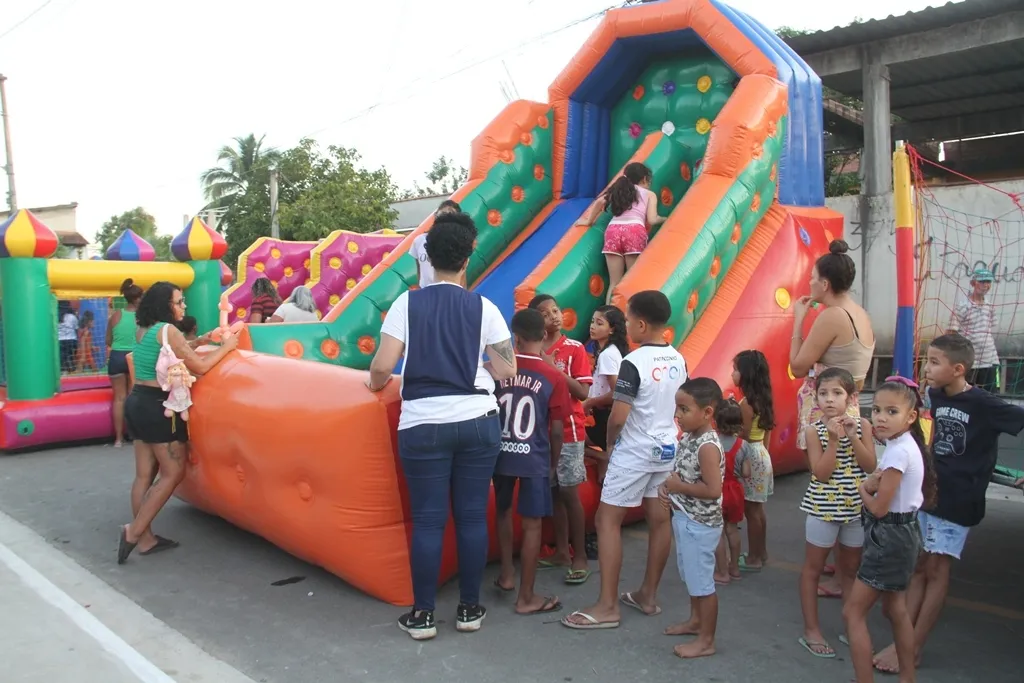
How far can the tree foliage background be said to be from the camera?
864 inches

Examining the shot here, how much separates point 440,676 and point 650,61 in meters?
5.67

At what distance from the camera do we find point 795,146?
6.68 meters

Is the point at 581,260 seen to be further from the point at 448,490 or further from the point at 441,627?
the point at 441,627

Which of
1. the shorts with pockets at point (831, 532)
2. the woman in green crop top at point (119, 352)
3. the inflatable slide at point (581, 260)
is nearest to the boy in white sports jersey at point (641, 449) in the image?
the shorts with pockets at point (831, 532)

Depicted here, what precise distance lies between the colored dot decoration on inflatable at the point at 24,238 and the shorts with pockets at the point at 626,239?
5.01m

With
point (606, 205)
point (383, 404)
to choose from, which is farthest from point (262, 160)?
point (383, 404)

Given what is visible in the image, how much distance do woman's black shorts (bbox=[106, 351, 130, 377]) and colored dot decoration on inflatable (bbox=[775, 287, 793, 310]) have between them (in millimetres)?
5758

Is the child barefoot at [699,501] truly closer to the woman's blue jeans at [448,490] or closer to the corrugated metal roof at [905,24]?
the woman's blue jeans at [448,490]

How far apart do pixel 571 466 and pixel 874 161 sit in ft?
28.5

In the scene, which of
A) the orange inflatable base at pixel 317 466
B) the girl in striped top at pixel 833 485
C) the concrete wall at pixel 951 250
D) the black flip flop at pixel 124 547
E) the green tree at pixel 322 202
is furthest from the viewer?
the green tree at pixel 322 202

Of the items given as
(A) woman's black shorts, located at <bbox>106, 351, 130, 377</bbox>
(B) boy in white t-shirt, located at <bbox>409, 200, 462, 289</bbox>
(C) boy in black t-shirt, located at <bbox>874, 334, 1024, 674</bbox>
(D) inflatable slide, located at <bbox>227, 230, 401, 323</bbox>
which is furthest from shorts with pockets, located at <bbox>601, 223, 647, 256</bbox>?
(D) inflatable slide, located at <bbox>227, 230, 401, 323</bbox>

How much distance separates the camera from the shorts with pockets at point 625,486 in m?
3.76

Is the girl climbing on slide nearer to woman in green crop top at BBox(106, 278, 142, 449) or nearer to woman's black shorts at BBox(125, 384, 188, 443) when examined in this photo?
woman's black shorts at BBox(125, 384, 188, 443)

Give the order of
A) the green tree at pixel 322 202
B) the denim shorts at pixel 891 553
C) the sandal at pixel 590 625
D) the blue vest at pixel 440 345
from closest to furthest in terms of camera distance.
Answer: the denim shorts at pixel 891 553 < the blue vest at pixel 440 345 < the sandal at pixel 590 625 < the green tree at pixel 322 202
